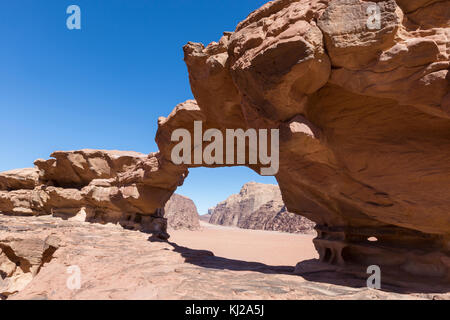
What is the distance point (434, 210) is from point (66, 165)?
1523cm

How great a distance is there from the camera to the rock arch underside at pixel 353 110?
10.9 feet

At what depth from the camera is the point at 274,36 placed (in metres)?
4.09

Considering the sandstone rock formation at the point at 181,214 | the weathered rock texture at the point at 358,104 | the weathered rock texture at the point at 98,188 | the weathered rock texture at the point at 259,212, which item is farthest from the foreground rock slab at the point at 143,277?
the sandstone rock formation at the point at 181,214

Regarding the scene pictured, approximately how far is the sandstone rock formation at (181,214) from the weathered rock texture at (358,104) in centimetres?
3580

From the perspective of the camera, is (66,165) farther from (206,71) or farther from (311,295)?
(311,295)

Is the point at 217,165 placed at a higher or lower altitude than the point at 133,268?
higher

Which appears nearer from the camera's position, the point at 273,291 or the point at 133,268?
the point at 273,291

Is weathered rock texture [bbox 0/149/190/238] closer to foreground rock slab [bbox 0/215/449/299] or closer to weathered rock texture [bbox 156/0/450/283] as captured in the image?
foreground rock slab [bbox 0/215/449/299]

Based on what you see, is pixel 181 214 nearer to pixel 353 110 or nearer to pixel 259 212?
pixel 259 212

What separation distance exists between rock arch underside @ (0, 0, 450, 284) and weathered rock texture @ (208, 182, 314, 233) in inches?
1042

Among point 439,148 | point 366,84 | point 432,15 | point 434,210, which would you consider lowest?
point 434,210

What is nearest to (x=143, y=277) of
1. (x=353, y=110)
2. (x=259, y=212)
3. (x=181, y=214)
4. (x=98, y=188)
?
(x=353, y=110)

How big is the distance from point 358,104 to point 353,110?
5.4 inches
